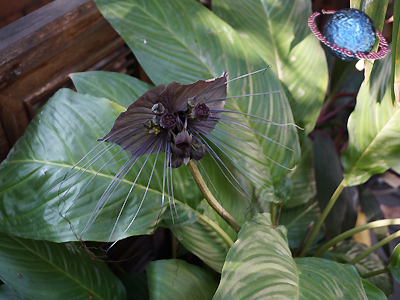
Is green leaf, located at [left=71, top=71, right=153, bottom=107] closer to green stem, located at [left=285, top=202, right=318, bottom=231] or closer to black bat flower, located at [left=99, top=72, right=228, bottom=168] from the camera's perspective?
black bat flower, located at [left=99, top=72, right=228, bottom=168]

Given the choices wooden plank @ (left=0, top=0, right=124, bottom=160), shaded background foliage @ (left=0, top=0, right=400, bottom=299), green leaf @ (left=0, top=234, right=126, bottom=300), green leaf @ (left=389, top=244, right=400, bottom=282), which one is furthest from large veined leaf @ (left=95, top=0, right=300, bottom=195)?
green leaf @ (left=0, top=234, right=126, bottom=300)

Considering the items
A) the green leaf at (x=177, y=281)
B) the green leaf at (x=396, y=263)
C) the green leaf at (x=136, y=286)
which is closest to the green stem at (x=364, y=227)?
the green leaf at (x=396, y=263)

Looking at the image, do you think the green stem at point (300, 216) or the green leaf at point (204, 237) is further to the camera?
the green stem at point (300, 216)

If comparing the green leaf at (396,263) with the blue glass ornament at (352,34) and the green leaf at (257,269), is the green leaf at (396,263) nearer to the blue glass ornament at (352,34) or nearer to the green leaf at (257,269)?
the green leaf at (257,269)

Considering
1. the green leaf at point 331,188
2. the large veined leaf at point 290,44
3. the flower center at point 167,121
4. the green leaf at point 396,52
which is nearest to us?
the flower center at point 167,121

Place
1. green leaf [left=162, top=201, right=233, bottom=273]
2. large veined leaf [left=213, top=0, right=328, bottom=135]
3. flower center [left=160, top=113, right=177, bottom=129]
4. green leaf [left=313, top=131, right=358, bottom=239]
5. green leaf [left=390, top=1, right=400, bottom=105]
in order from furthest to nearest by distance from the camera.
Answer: green leaf [left=313, top=131, right=358, bottom=239] → large veined leaf [left=213, top=0, right=328, bottom=135] → green leaf [left=162, top=201, right=233, bottom=273] → green leaf [left=390, top=1, right=400, bottom=105] → flower center [left=160, top=113, right=177, bottom=129]

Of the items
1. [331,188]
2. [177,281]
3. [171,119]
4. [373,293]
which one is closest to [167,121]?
[171,119]

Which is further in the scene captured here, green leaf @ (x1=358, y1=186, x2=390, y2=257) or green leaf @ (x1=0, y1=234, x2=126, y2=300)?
green leaf @ (x1=358, y1=186, x2=390, y2=257)
